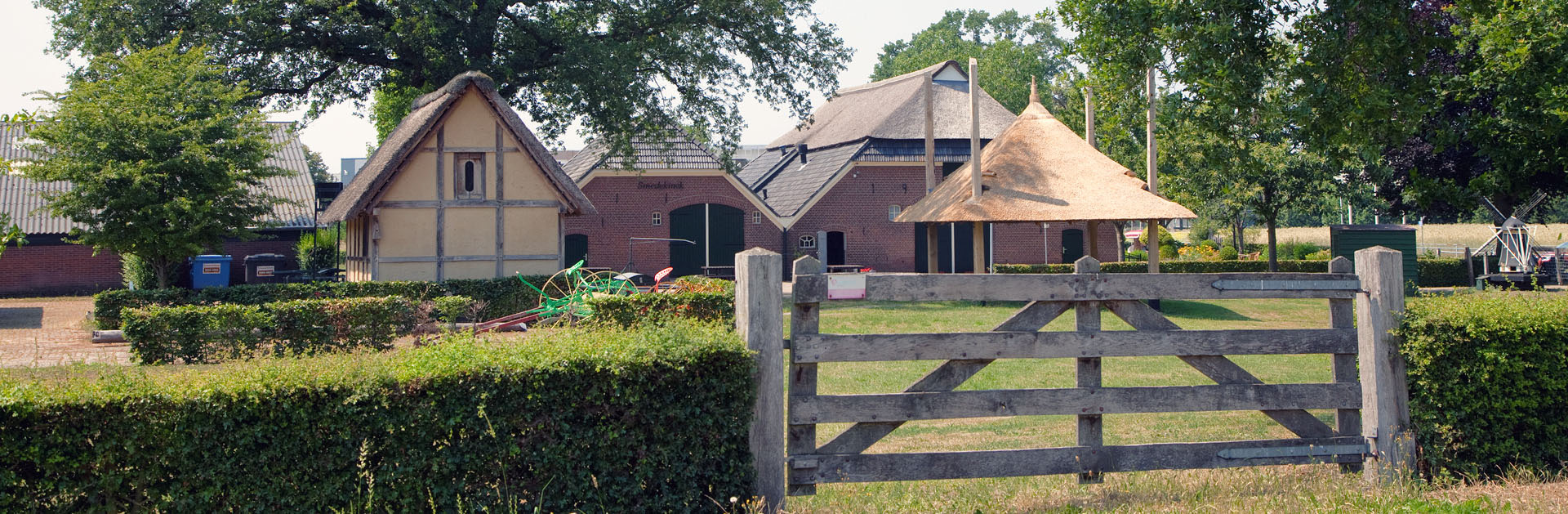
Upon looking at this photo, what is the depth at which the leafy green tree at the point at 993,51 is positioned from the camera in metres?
52.1

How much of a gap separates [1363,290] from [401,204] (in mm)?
→ 16967

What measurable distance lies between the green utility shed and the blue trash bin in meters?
26.3

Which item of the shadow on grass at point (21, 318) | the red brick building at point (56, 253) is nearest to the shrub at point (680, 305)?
the shadow on grass at point (21, 318)

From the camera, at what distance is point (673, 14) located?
23453mm

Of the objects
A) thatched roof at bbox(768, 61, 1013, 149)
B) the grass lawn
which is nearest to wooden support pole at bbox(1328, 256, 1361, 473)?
the grass lawn

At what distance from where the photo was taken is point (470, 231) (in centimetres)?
1966

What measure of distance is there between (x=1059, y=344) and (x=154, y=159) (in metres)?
16.5

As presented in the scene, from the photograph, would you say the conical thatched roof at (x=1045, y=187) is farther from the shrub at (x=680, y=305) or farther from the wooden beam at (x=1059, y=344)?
the wooden beam at (x=1059, y=344)

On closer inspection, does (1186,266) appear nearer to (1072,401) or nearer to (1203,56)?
(1203,56)

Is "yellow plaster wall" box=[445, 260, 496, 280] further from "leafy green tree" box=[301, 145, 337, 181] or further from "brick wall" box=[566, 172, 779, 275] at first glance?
"leafy green tree" box=[301, 145, 337, 181]

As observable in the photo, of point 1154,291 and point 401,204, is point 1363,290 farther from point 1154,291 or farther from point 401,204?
point 401,204

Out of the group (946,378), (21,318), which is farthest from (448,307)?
(21,318)

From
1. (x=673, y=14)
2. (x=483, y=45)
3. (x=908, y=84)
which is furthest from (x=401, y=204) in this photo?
(x=908, y=84)

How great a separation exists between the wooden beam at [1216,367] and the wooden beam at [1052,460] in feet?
Answer: 0.24
